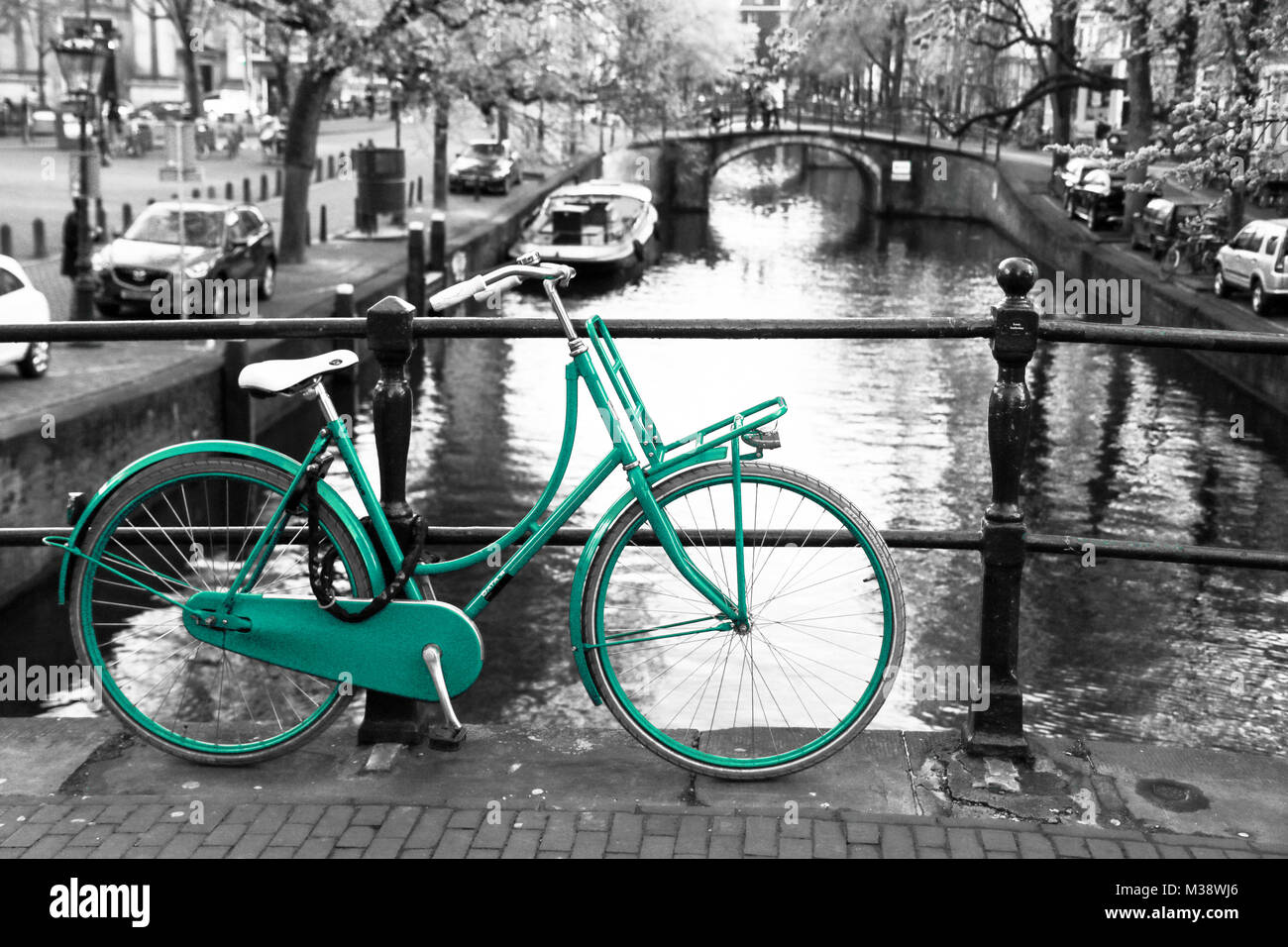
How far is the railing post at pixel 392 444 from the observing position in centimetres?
405

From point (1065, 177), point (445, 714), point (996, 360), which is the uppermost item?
point (1065, 177)

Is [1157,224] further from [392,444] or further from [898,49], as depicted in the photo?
[898,49]

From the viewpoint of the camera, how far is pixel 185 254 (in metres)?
19.4

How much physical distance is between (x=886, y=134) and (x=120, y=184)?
3369 cm

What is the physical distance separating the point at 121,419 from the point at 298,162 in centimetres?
1238

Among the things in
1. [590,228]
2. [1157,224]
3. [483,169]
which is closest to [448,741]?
[1157,224]

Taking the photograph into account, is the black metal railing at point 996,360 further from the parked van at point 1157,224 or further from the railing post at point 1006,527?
the parked van at point 1157,224

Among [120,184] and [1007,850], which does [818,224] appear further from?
[1007,850]

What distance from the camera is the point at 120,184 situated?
38094 millimetres

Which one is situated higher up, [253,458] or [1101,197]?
[1101,197]

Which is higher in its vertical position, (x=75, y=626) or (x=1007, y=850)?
(x=75, y=626)

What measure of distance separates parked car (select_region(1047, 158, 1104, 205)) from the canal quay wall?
836 inches

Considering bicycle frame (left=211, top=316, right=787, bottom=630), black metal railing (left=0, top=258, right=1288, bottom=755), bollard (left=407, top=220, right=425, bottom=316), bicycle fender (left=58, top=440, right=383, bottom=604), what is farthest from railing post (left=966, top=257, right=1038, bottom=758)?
bollard (left=407, top=220, right=425, bottom=316)
